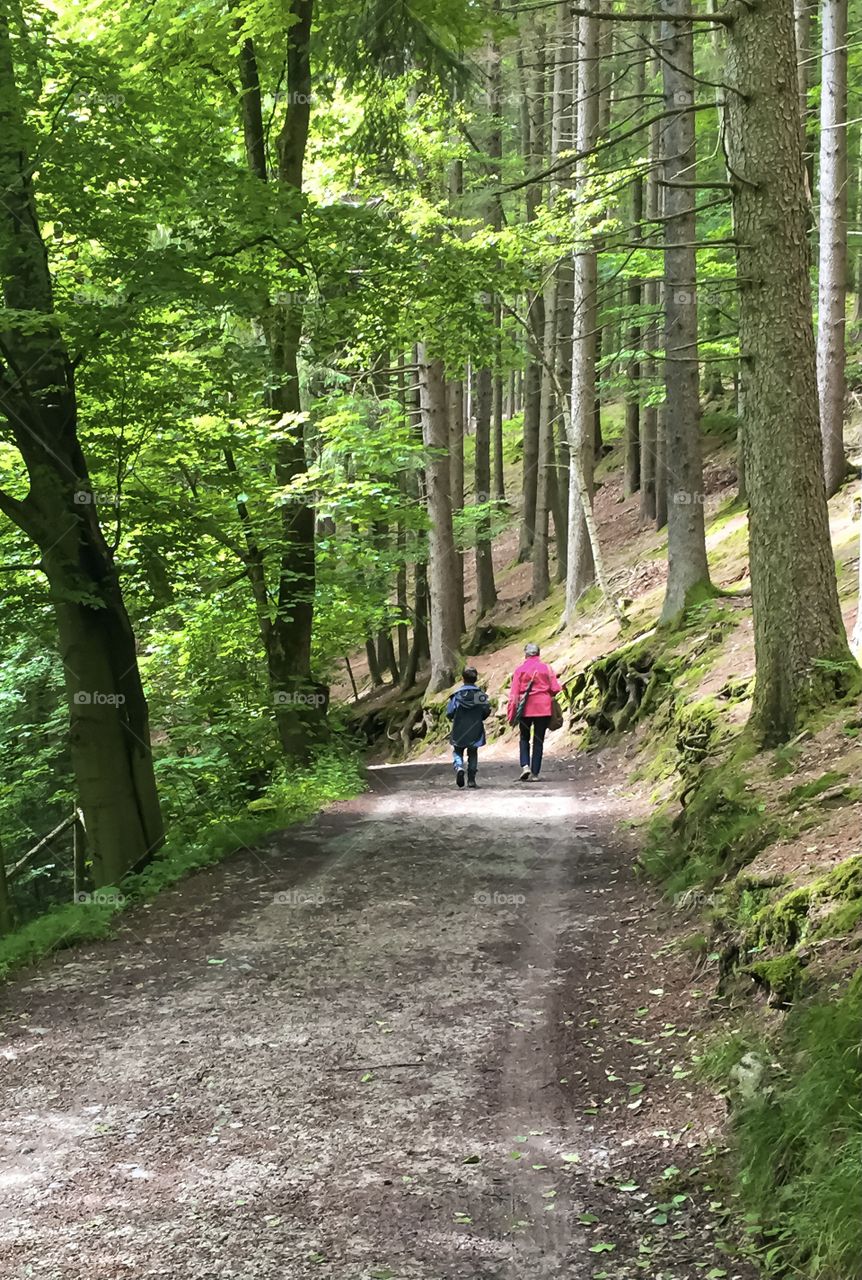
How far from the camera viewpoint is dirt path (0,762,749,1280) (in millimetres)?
3486

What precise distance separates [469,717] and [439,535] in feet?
27.1

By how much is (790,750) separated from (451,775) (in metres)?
8.02

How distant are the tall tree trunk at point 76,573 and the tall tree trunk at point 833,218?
9749mm

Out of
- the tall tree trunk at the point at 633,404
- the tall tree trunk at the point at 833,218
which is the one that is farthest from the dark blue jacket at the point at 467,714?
the tall tree trunk at the point at 633,404

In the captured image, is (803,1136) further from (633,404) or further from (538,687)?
(633,404)

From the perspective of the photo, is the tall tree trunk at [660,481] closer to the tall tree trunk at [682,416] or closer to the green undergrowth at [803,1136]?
the tall tree trunk at [682,416]

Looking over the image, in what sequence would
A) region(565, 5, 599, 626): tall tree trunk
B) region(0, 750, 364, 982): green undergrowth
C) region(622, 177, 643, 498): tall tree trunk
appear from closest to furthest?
region(0, 750, 364, 982): green undergrowth, region(565, 5, 599, 626): tall tree trunk, region(622, 177, 643, 498): tall tree trunk

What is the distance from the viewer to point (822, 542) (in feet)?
22.9

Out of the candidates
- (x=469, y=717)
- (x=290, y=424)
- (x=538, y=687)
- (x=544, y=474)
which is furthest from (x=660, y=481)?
(x=290, y=424)

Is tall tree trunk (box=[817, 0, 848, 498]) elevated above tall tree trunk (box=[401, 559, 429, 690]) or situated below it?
above

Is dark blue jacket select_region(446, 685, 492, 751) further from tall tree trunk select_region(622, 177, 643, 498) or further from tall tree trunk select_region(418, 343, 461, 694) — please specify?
tall tree trunk select_region(622, 177, 643, 498)

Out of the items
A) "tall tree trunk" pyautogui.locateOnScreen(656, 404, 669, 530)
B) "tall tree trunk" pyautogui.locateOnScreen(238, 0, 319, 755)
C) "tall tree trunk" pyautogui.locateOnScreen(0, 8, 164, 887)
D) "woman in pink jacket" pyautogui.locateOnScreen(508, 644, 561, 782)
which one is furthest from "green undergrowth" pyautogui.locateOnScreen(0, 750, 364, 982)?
"tall tree trunk" pyautogui.locateOnScreen(656, 404, 669, 530)

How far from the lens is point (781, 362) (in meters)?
6.93

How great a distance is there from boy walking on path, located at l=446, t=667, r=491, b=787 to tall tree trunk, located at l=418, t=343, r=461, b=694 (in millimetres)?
6291
